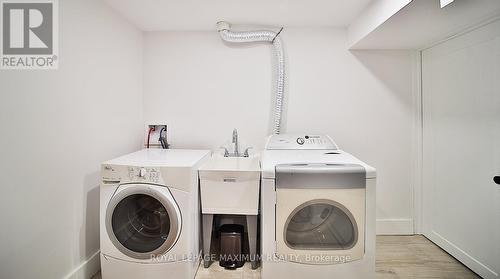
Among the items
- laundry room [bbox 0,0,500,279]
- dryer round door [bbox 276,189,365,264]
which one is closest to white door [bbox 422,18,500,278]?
laundry room [bbox 0,0,500,279]

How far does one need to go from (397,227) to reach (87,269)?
2.89m

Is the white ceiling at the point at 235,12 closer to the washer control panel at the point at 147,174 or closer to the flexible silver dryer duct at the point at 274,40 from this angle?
the flexible silver dryer duct at the point at 274,40

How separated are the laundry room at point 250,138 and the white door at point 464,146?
1 centimetres

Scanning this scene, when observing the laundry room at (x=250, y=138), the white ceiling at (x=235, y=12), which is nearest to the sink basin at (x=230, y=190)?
the laundry room at (x=250, y=138)

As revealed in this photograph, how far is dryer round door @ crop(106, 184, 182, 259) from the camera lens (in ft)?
5.43

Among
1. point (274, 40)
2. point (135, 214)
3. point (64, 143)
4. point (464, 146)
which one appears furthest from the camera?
point (274, 40)

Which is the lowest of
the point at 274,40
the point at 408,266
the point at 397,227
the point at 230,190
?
the point at 408,266

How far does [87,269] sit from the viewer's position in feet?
5.97

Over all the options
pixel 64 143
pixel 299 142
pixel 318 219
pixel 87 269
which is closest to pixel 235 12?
pixel 299 142

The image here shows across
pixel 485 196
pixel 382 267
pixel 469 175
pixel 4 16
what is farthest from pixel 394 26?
pixel 4 16

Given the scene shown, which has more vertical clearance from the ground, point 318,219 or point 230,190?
point 230,190

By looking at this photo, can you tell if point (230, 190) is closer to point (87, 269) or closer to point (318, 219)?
point (318, 219)

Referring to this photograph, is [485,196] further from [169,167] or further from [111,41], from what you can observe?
[111,41]

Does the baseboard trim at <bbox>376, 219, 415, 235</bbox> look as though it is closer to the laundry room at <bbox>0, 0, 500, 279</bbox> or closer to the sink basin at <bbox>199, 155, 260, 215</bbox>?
the laundry room at <bbox>0, 0, 500, 279</bbox>
